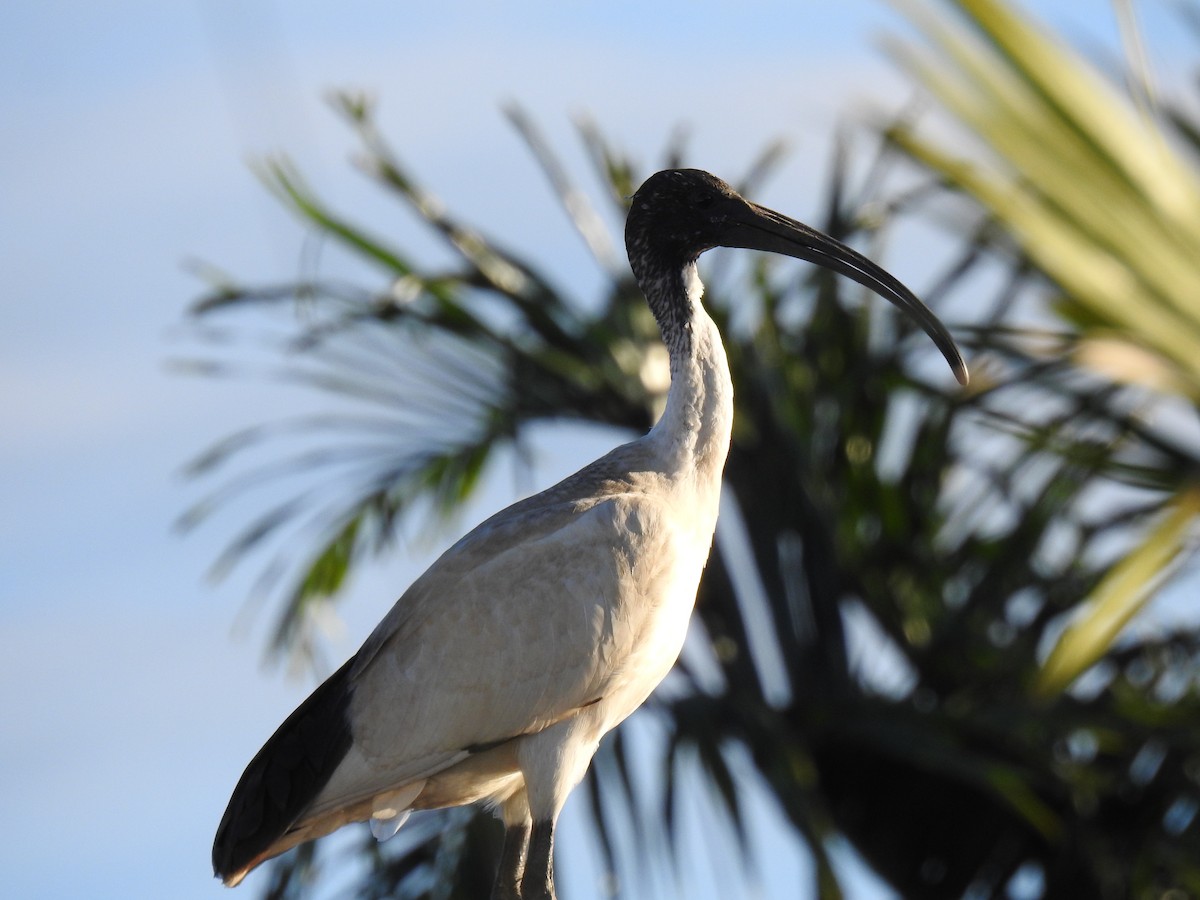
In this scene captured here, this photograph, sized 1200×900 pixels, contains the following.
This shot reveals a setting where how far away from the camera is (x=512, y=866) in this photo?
461 cm

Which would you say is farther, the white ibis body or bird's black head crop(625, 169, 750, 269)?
bird's black head crop(625, 169, 750, 269)

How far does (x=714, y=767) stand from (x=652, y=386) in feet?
4.85

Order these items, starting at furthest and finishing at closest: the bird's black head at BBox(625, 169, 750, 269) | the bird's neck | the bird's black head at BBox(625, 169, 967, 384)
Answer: the bird's black head at BBox(625, 169, 750, 269) < the bird's black head at BBox(625, 169, 967, 384) < the bird's neck

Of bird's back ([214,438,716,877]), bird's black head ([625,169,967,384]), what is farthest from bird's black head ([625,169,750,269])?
bird's back ([214,438,716,877])

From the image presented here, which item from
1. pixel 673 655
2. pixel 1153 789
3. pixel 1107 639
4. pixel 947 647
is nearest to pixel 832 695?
pixel 947 647

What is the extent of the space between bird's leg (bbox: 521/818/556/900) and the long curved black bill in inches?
61.8

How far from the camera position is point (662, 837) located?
6402 mm

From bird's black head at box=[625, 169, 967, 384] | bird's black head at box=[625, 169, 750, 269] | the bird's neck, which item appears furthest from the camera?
bird's black head at box=[625, 169, 750, 269]

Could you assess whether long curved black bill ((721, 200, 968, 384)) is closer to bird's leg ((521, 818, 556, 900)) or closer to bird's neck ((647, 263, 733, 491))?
bird's neck ((647, 263, 733, 491))

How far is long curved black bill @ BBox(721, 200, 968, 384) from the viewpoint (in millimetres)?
4414

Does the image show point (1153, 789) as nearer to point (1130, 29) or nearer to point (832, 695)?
point (832, 695)

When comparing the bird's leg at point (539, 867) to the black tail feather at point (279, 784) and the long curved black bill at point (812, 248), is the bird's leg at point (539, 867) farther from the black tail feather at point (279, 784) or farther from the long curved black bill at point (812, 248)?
the long curved black bill at point (812, 248)

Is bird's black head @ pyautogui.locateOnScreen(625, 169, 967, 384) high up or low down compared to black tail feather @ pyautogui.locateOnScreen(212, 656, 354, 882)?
up

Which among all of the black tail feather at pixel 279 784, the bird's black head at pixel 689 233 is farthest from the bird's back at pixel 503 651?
the bird's black head at pixel 689 233
